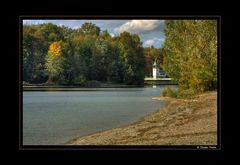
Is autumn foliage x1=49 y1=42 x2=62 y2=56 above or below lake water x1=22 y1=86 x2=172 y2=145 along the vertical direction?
above

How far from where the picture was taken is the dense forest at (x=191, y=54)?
7.41m

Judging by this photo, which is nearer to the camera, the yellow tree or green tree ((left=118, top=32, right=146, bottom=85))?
the yellow tree

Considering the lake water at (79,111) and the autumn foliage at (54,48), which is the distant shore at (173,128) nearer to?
the lake water at (79,111)

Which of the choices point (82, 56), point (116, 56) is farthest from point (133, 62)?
point (82, 56)

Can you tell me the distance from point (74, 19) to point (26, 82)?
0.92m

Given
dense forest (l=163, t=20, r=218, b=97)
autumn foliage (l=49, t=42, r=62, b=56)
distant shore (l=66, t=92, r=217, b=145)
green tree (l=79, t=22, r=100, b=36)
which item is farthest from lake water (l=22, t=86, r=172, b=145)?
green tree (l=79, t=22, r=100, b=36)

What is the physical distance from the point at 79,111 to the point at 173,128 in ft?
3.70

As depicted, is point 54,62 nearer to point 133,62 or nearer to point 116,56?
point 116,56

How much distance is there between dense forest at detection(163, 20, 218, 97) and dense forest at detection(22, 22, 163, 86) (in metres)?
0.19

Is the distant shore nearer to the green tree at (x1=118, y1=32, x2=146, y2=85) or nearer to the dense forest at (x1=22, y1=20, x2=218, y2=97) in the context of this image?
the dense forest at (x1=22, y1=20, x2=218, y2=97)

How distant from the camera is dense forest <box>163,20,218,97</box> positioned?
7414mm

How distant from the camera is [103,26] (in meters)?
7.37
